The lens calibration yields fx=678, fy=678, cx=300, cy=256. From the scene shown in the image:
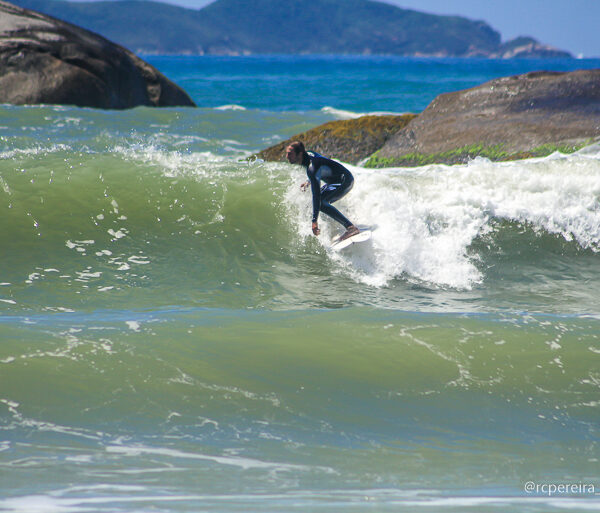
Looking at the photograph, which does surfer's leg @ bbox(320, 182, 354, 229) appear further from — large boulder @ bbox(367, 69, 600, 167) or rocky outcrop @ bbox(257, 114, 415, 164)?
rocky outcrop @ bbox(257, 114, 415, 164)

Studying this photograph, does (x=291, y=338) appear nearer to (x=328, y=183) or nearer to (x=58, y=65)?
(x=328, y=183)

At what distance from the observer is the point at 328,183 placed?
7.96 m

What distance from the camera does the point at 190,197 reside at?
30.8ft

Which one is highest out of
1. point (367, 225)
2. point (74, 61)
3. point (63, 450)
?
point (74, 61)

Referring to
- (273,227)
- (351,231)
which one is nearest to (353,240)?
(351,231)

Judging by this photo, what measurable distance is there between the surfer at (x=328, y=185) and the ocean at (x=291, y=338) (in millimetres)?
518

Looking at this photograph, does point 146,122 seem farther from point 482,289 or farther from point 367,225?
point 482,289

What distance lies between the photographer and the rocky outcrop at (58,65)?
16.3 m

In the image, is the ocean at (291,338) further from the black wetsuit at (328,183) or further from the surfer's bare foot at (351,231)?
the black wetsuit at (328,183)

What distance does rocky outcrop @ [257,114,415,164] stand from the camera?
12141 mm

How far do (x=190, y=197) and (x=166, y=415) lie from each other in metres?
5.26

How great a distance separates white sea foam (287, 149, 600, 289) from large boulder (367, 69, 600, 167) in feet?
2.37

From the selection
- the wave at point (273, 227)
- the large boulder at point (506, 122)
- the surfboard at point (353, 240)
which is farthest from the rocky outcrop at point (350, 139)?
the surfboard at point (353, 240)

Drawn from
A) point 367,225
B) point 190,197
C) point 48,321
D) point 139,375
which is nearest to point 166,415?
point 139,375
